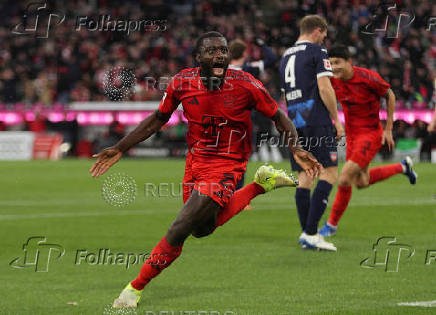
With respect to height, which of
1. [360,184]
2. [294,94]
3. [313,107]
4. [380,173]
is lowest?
[360,184]

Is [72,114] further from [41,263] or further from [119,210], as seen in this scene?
[41,263]

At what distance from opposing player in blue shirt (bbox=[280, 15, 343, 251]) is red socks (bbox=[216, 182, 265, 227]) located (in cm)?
250

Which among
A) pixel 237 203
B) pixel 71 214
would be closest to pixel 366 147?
pixel 237 203

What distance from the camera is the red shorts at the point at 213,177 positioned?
22.5ft

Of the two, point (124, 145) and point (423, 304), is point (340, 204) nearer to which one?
point (423, 304)

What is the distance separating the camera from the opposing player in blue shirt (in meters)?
10.2

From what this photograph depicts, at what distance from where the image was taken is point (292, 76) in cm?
1048

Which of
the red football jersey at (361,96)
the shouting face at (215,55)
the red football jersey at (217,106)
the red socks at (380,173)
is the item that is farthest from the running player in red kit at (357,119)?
the shouting face at (215,55)

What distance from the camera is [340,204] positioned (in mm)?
10945

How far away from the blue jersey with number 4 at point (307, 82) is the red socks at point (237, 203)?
2805 mm

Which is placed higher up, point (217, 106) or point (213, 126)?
point (217, 106)

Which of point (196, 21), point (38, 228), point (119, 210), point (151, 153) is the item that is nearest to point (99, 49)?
point (196, 21)

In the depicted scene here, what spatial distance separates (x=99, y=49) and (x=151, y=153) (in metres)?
7.56

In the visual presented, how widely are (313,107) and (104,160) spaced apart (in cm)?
418
